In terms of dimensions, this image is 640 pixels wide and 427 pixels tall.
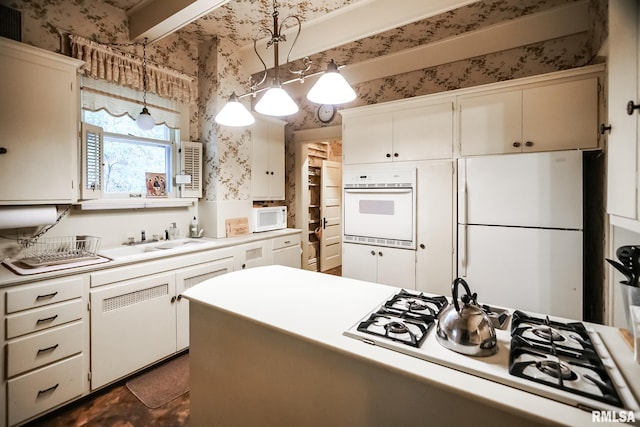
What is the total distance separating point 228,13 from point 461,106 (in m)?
2.24

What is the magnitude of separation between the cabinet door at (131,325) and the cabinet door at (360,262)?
1.66m

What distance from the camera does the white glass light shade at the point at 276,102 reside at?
1.45 meters

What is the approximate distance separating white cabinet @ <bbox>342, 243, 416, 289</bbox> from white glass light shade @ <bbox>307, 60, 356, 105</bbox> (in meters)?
1.81

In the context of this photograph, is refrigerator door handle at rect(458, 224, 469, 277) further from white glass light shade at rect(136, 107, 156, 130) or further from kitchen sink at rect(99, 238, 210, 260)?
white glass light shade at rect(136, 107, 156, 130)

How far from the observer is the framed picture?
288 centimetres

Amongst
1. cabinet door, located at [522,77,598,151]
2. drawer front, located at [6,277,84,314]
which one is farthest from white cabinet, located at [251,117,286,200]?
cabinet door, located at [522,77,598,151]

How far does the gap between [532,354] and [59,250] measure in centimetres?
298

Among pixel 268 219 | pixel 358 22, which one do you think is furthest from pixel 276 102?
pixel 268 219

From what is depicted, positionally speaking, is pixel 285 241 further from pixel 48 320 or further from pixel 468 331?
pixel 468 331

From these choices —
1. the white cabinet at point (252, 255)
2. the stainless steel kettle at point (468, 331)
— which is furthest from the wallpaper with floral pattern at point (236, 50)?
the stainless steel kettle at point (468, 331)

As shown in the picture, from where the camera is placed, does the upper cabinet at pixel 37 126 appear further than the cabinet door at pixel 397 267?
No

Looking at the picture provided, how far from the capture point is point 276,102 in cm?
147

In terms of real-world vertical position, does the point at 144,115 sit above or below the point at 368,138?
above

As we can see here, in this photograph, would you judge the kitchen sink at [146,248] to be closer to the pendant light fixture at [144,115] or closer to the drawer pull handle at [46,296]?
the drawer pull handle at [46,296]
